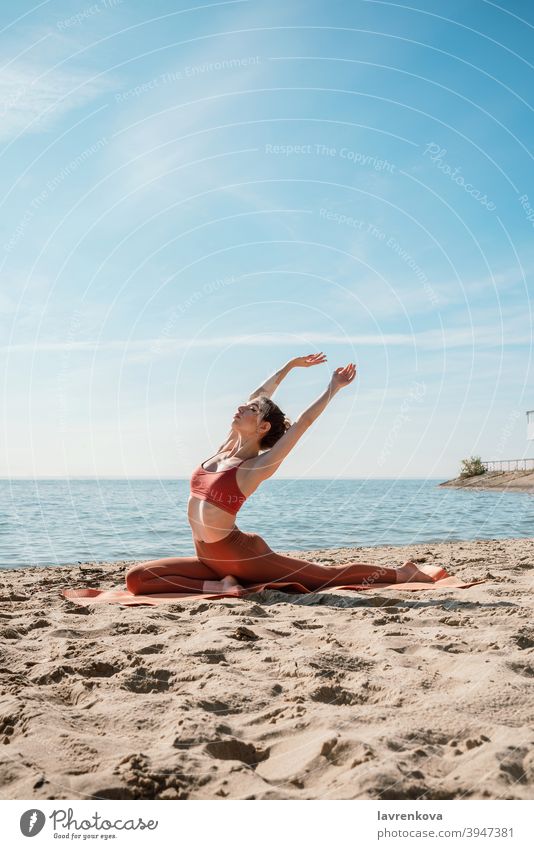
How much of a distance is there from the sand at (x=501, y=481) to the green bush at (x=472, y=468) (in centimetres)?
57

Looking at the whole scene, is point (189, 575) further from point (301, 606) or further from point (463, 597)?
point (463, 597)

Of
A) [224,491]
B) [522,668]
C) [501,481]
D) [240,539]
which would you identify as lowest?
[501,481]

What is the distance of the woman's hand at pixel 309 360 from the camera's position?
8.13m

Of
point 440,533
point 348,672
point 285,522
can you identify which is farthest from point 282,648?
point 285,522

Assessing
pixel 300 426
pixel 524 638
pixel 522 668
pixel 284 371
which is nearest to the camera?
pixel 522 668

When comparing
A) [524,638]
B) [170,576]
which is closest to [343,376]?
[170,576]

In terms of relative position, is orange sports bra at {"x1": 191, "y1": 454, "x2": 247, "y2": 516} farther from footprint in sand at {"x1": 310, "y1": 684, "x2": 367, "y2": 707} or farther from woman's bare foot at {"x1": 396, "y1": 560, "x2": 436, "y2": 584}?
footprint in sand at {"x1": 310, "y1": 684, "x2": 367, "y2": 707}

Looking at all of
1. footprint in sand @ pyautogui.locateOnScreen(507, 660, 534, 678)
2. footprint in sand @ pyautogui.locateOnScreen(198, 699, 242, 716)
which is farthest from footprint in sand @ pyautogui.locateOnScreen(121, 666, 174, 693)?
footprint in sand @ pyautogui.locateOnScreen(507, 660, 534, 678)

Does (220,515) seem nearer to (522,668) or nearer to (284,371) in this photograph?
(284,371)

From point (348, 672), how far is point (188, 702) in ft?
3.31

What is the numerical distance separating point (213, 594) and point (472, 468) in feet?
201

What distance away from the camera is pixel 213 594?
6.82 meters

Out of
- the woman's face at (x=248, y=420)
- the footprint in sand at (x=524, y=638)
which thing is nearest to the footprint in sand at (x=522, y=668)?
the footprint in sand at (x=524, y=638)

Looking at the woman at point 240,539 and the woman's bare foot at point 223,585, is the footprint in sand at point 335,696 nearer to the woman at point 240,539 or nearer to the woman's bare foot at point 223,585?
the woman at point 240,539
